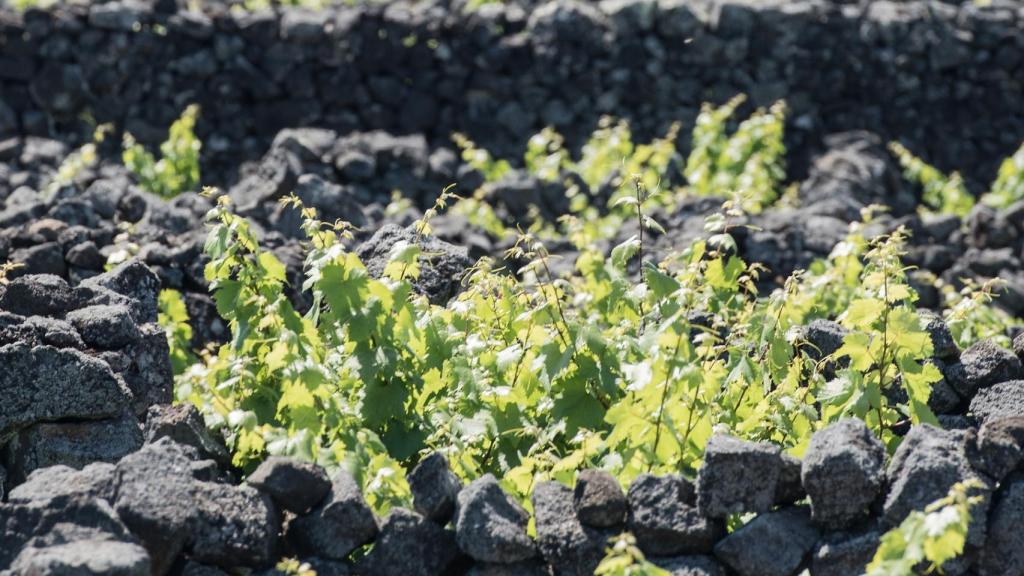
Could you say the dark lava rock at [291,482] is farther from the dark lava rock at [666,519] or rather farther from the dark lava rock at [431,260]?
the dark lava rock at [431,260]

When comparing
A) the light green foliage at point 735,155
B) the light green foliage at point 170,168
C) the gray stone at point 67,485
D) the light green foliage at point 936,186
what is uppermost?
the gray stone at point 67,485

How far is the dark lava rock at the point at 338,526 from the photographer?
4676 millimetres

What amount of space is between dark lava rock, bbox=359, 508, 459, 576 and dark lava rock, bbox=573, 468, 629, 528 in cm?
40

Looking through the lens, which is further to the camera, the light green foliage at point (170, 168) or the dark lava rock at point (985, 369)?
the light green foliage at point (170, 168)

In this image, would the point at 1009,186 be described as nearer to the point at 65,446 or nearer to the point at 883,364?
the point at 883,364

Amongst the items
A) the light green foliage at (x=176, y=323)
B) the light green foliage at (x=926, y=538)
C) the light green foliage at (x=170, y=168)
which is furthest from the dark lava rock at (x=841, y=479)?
the light green foliage at (x=170, y=168)

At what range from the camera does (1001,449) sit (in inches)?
182

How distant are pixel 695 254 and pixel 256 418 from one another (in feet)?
5.68

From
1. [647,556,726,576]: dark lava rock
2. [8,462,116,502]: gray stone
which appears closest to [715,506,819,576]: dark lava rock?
[647,556,726,576]: dark lava rock

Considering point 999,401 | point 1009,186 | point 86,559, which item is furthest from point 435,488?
point 1009,186

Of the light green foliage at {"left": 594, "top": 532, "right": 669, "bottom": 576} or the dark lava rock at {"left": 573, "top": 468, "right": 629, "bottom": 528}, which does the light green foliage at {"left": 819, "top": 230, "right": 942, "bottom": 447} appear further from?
the light green foliage at {"left": 594, "top": 532, "right": 669, "bottom": 576}

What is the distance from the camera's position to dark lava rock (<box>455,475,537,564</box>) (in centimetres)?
463

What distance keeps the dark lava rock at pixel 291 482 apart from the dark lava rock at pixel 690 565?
2.98 feet

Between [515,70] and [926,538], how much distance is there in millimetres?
10229
